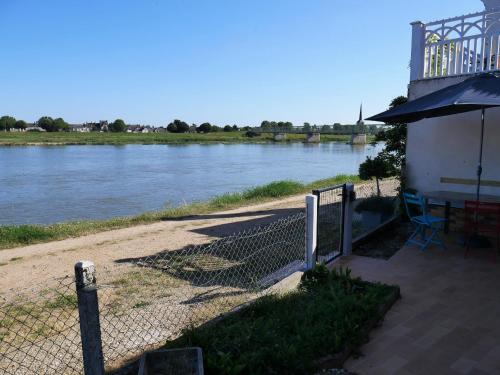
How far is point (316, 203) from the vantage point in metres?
4.65

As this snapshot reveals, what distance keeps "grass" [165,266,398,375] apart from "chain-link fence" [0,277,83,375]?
1.10 metres

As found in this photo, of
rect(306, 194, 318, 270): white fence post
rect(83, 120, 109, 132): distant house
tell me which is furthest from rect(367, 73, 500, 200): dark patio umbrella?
rect(83, 120, 109, 132): distant house

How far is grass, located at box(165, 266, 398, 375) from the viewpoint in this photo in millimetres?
2781

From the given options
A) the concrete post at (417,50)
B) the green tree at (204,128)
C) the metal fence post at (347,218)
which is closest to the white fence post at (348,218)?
the metal fence post at (347,218)

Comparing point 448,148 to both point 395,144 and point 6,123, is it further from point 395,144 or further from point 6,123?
point 6,123

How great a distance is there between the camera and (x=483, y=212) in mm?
5352

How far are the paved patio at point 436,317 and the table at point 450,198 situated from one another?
0.81 meters

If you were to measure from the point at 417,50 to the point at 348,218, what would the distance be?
3.47m

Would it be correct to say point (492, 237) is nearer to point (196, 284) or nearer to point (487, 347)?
point (487, 347)

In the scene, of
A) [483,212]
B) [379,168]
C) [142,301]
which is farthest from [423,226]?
[142,301]

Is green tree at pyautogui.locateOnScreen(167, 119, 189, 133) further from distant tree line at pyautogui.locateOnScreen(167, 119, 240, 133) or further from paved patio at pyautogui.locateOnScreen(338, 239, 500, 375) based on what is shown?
paved patio at pyautogui.locateOnScreen(338, 239, 500, 375)

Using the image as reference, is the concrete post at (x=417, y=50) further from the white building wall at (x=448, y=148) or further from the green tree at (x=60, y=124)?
the green tree at (x=60, y=124)

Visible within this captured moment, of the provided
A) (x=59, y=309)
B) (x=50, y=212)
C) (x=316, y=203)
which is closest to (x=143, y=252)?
(x=59, y=309)

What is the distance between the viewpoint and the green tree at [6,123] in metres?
105
